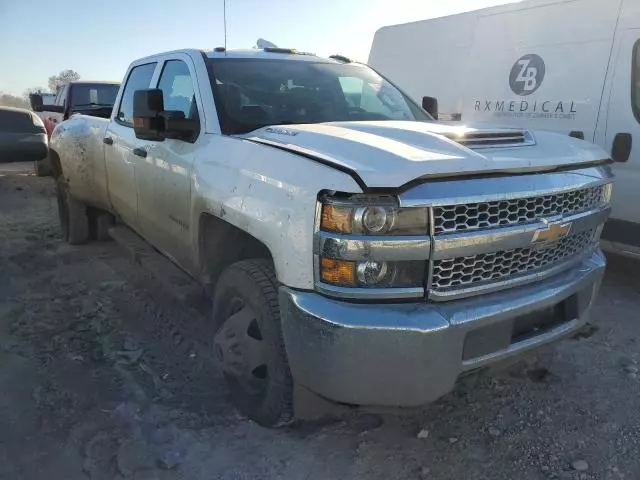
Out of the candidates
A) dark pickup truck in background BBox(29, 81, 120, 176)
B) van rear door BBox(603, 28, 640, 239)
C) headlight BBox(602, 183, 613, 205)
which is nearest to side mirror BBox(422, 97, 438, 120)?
van rear door BBox(603, 28, 640, 239)

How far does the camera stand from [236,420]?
2965 millimetres

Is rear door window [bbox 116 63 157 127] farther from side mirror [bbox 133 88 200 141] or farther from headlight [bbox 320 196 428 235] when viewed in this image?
headlight [bbox 320 196 428 235]

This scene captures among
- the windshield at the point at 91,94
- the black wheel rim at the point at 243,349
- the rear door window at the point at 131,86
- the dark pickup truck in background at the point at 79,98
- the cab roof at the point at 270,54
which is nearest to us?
the black wheel rim at the point at 243,349

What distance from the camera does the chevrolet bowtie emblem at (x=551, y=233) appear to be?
2.45 metres

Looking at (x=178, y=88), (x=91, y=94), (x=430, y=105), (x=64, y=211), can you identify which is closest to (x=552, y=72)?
(x=430, y=105)

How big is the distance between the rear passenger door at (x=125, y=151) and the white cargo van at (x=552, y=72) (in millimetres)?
3284

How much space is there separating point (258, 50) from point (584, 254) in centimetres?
256

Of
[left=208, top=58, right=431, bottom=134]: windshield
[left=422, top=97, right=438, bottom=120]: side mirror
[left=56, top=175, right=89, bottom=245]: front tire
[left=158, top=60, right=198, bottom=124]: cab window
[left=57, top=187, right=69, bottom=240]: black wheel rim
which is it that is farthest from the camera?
[left=57, top=187, right=69, bottom=240]: black wheel rim

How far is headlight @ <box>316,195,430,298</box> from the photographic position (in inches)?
84.4

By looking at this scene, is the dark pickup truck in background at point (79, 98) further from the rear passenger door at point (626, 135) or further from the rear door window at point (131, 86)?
the rear passenger door at point (626, 135)

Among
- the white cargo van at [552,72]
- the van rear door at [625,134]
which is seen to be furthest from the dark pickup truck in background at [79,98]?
the van rear door at [625,134]

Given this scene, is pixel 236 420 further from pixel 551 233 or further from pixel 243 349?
pixel 551 233

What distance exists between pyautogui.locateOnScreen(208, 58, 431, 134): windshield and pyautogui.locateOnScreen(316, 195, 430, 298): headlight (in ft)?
4.12

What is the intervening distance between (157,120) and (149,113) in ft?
0.26
